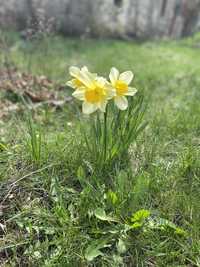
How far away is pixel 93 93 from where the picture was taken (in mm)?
1669

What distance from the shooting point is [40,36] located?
3.90 metres

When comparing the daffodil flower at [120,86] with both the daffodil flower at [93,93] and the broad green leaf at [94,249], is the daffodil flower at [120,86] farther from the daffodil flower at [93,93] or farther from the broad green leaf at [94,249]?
the broad green leaf at [94,249]

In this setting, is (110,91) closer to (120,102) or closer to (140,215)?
(120,102)

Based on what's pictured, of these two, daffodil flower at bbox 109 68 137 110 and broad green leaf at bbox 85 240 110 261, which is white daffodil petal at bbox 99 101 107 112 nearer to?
daffodil flower at bbox 109 68 137 110

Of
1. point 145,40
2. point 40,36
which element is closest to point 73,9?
point 145,40

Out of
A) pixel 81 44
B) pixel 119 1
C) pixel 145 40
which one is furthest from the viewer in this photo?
pixel 145 40

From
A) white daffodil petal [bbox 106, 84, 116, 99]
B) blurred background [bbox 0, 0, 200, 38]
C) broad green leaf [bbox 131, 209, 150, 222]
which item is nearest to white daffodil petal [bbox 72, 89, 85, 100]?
white daffodil petal [bbox 106, 84, 116, 99]

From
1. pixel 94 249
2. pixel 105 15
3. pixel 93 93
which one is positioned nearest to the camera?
pixel 94 249

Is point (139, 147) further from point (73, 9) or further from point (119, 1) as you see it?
point (119, 1)

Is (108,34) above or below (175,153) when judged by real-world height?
below

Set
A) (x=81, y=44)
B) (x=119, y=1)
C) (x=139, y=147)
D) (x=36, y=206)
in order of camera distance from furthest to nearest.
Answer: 1. (x=119, y=1)
2. (x=81, y=44)
3. (x=139, y=147)
4. (x=36, y=206)

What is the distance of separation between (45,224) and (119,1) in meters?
7.52

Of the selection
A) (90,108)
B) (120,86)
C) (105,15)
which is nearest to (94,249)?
(90,108)

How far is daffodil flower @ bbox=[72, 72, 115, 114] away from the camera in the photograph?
1667 mm
